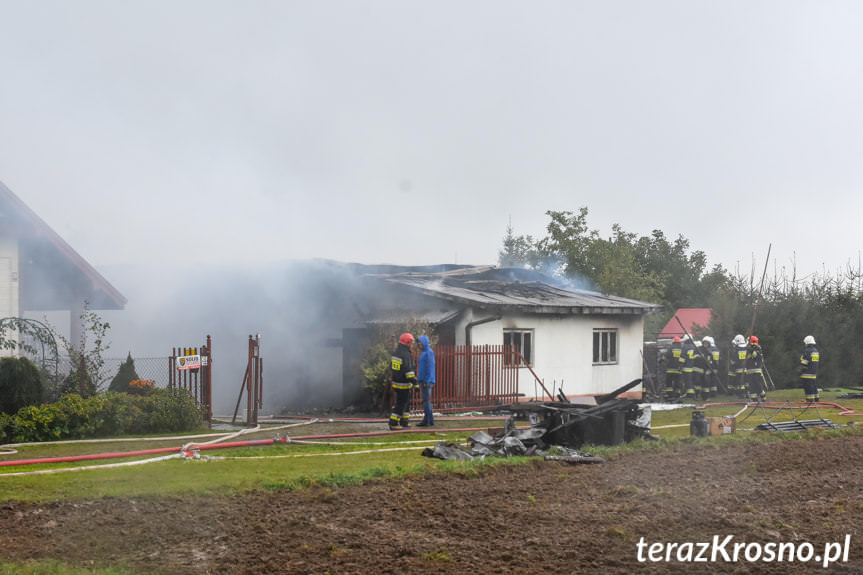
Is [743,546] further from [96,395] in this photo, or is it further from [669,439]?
[96,395]

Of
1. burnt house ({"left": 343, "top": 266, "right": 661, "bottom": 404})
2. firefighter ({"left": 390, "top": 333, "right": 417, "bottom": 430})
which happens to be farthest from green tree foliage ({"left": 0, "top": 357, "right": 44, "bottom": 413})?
burnt house ({"left": 343, "top": 266, "right": 661, "bottom": 404})

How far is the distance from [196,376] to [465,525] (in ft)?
37.0

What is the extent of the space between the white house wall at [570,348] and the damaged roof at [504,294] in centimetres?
43

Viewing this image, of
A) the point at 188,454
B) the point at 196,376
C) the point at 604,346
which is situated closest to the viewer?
the point at 188,454

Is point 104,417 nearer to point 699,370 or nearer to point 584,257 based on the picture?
point 699,370

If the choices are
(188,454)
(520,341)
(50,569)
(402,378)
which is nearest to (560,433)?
(402,378)

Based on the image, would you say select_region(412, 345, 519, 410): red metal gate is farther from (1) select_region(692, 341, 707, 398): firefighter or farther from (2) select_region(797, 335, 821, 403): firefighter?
(2) select_region(797, 335, 821, 403): firefighter

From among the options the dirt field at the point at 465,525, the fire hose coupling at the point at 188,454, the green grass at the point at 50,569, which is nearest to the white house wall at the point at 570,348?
the fire hose coupling at the point at 188,454

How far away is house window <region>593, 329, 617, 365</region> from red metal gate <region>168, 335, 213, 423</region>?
1356cm

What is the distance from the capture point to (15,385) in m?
15.0

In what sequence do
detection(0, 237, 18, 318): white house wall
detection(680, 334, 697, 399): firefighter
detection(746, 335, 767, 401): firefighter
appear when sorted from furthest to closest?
detection(680, 334, 697, 399): firefighter → detection(746, 335, 767, 401): firefighter → detection(0, 237, 18, 318): white house wall

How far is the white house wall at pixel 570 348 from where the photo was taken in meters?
24.3

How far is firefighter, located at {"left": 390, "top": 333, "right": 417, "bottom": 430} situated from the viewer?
1647 cm

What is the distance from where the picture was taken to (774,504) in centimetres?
909
